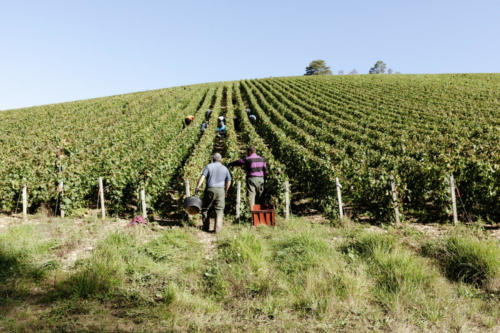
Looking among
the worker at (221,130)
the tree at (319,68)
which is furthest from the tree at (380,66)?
the worker at (221,130)

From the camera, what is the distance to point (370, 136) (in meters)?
18.7

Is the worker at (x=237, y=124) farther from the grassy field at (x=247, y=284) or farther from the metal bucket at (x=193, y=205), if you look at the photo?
the grassy field at (x=247, y=284)

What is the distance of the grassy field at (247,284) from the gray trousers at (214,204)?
0.94 m

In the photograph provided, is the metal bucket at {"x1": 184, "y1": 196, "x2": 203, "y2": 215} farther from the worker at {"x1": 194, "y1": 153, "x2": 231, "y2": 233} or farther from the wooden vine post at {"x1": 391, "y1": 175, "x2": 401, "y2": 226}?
the wooden vine post at {"x1": 391, "y1": 175, "x2": 401, "y2": 226}

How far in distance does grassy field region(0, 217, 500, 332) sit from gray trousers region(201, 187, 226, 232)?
94 cm

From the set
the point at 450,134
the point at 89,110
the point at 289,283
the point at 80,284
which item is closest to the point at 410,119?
the point at 450,134

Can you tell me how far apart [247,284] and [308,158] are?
7.53 metres

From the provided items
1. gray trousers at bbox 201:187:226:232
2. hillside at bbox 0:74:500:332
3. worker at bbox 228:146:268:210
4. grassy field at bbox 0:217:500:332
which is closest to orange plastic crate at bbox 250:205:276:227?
hillside at bbox 0:74:500:332

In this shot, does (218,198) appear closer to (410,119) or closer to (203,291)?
(203,291)

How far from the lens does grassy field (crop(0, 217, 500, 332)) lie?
12.0 ft

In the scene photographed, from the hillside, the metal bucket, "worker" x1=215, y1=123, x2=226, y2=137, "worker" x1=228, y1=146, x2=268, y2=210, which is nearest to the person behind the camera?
the hillside

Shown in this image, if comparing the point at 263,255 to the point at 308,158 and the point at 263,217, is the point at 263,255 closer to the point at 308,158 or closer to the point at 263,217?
the point at 263,217

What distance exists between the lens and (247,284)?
4.45m

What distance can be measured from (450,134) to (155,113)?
2633cm
